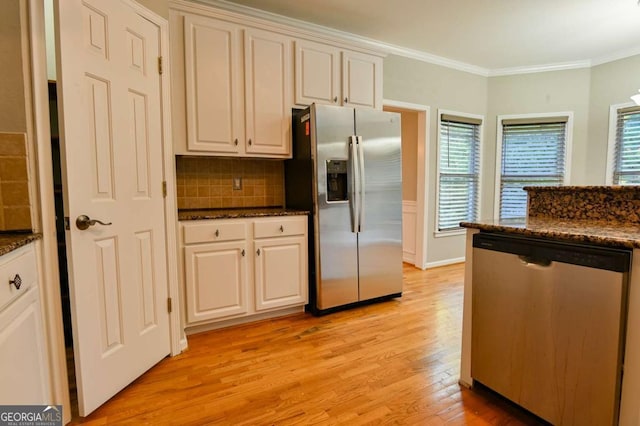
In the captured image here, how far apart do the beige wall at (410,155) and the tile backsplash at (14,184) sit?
3.83 m

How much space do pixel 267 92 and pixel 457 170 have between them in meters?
2.85

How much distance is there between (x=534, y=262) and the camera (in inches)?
56.4

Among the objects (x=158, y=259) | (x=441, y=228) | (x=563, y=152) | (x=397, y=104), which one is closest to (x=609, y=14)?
(x=563, y=152)

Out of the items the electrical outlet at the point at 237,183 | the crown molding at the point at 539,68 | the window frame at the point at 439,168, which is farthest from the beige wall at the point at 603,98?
the electrical outlet at the point at 237,183

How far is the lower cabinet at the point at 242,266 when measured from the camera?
2322mm

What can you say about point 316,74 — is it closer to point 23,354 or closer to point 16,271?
point 16,271

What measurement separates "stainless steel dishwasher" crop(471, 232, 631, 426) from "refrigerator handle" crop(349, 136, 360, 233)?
122 cm

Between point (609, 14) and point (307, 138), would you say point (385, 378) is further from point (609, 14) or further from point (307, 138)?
point (609, 14)

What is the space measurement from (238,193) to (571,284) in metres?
2.50

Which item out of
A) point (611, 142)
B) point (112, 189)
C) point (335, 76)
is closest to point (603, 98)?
point (611, 142)

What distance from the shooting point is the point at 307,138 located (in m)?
2.62

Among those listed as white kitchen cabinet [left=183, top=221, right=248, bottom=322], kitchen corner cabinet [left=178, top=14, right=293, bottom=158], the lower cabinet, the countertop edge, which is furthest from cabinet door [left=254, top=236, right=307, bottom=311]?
the countertop edge

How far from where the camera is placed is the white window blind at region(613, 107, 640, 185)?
3.75 metres

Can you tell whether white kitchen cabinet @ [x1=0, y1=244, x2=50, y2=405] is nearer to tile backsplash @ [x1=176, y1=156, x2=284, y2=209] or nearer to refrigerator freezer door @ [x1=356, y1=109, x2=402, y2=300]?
tile backsplash @ [x1=176, y1=156, x2=284, y2=209]
